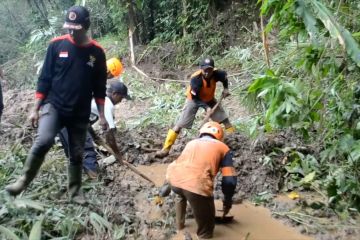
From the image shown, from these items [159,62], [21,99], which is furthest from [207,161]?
[159,62]

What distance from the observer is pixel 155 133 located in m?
8.64

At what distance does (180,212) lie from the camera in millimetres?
4898

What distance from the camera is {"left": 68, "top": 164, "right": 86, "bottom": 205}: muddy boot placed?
16.3ft

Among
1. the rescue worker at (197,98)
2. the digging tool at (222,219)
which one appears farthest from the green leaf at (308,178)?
the rescue worker at (197,98)

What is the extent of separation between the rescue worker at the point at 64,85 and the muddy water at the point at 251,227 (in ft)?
5.22

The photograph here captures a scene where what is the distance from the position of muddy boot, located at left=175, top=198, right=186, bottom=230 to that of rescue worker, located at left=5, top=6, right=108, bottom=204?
1.31m

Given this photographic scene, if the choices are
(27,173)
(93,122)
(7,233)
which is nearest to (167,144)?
(93,122)

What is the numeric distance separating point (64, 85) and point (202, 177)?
1.56 meters

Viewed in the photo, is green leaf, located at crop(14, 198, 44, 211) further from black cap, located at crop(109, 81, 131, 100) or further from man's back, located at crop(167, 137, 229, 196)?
black cap, located at crop(109, 81, 131, 100)

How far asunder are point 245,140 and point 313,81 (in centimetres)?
259

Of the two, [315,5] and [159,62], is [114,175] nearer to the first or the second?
[315,5]

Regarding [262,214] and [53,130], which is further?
[262,214]

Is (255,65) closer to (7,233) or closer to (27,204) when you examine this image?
(27,204)

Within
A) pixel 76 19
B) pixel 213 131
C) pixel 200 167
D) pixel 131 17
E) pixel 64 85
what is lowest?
pixel 200 167
